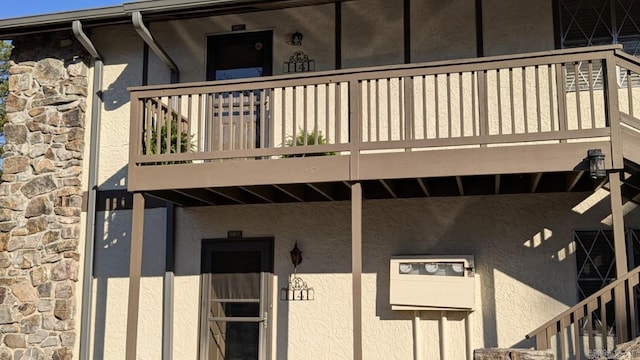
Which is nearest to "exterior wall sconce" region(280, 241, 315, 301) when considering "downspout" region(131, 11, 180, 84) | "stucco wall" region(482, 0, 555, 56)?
"downspout" region(131, 11, 180, 84)

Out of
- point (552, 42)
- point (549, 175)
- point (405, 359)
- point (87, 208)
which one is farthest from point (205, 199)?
point (552, 42)

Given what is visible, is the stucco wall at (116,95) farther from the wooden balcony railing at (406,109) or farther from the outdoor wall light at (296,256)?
the outdoor wall light at (296,256)

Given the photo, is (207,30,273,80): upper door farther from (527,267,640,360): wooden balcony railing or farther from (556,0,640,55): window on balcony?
(527,267,640,360): wooden balcony railing

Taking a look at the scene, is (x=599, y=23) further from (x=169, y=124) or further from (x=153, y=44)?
(x=153, y=44)

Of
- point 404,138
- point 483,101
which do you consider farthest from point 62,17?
point 483,101

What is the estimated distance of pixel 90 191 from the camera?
9.01m

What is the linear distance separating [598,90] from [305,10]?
375 cm

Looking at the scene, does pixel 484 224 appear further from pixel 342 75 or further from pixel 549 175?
pixel 342 75

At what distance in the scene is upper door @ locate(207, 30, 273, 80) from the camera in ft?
29.5

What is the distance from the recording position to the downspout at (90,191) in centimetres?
877

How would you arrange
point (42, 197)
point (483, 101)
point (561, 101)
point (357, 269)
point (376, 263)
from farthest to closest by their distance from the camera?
point (42, 197), point (376, 263), point (357, 269), point (483, 101), point (561, 101)

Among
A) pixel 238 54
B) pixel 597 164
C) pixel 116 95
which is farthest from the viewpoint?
pixel 116 95

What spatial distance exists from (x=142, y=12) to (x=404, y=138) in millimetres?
3641

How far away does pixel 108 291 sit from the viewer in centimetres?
888
